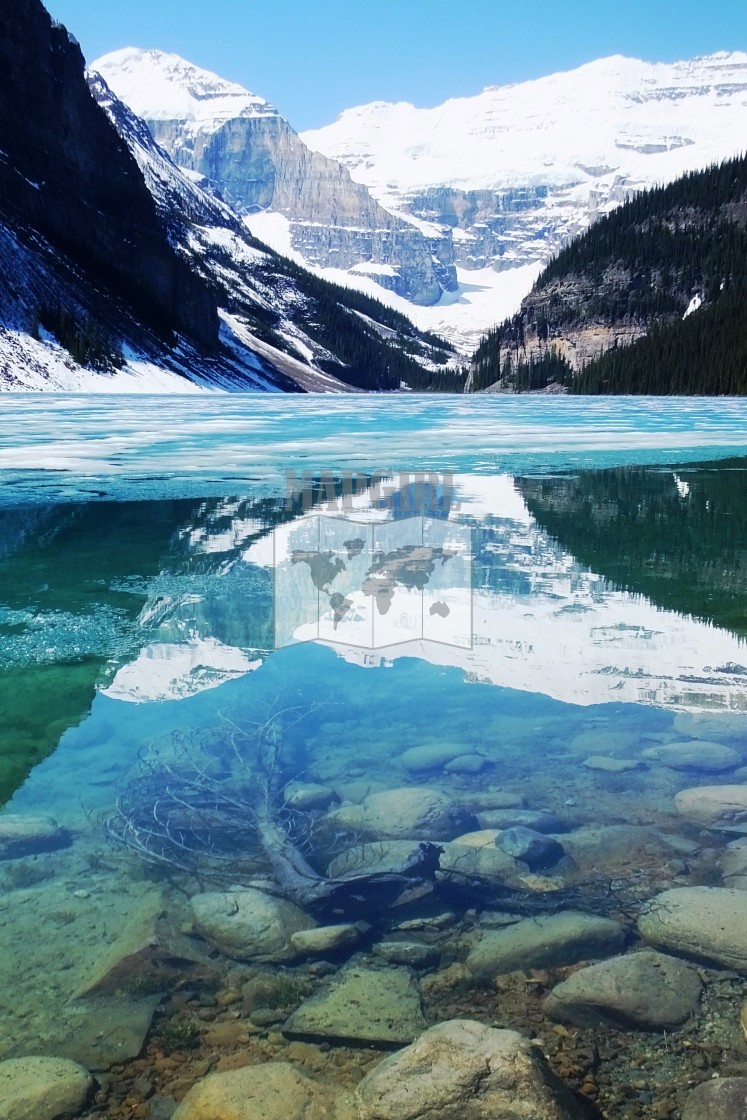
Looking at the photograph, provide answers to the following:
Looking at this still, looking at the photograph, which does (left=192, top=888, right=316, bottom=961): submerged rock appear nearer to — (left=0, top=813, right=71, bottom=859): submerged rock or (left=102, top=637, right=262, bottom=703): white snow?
(left=0, top=813, right=71, bottom=859): submerged rock

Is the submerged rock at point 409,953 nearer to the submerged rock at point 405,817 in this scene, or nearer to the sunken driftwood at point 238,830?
the sunken driftwood at point 238,830

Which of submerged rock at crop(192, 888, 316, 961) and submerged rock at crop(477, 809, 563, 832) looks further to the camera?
submerged rock at crop(477, 809, 563, 832)

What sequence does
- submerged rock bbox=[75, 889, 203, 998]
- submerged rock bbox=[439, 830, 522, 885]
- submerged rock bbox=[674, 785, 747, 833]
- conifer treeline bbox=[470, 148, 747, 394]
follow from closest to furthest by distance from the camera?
1. submerged rock bbox=[75, 889, 203, 998]
2. submerged rock bbox=[439, 830, 522, 885]
3. submerged rock bbox=[674, 785, 747, 833]
4. conifer treeline bbox=[470, 148, 747, 394]

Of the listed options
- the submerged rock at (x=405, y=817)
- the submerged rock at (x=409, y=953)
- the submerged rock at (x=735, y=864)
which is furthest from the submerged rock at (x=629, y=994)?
the submerged rock at (x=405, y=817)

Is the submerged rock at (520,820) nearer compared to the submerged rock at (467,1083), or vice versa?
the submerged rock at (467,1083)

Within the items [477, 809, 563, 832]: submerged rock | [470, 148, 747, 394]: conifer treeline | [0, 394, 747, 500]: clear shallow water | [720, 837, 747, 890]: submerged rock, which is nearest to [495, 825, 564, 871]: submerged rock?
[477, 809, 563, 832]: submerged rock

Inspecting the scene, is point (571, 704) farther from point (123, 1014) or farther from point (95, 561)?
point (95, 561)

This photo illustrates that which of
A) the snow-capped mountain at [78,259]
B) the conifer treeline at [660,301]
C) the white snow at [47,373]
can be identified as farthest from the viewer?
the conifer treeline at [660,301]

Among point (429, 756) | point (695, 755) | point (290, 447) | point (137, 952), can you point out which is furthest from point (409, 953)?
point (290, 447)
